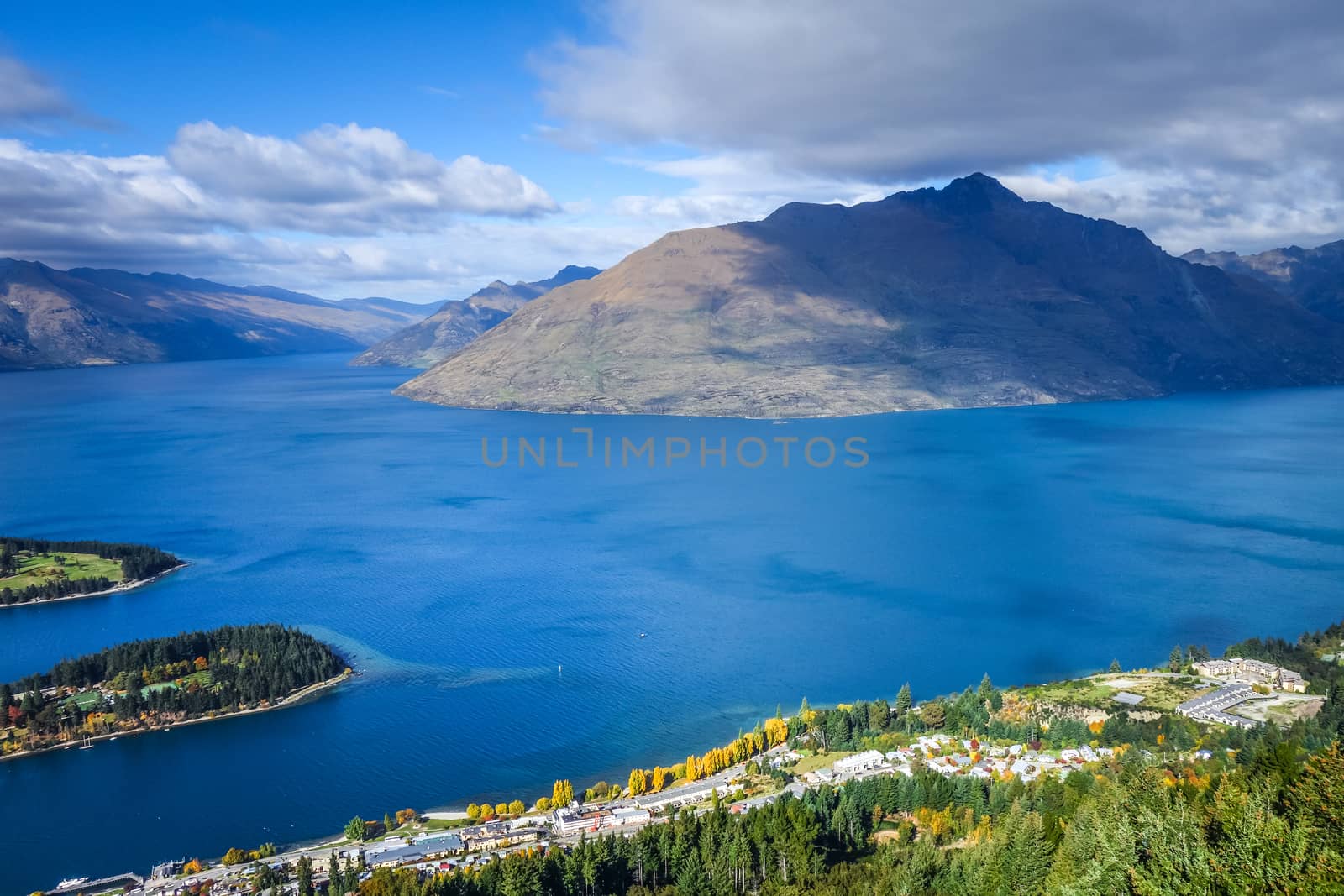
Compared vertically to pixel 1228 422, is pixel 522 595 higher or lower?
lower

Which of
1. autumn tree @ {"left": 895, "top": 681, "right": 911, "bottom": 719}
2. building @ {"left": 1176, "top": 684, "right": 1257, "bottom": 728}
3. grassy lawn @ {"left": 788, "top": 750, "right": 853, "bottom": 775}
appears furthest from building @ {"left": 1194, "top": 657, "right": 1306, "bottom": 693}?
grassy lawn @ {"left": 788, "top": 750, "right": 853, "bottom": 775}

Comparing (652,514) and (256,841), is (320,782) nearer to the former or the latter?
(256,841)

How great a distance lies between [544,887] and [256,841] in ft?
38.2

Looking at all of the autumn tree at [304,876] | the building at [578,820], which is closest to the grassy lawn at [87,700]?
the autumn tree at [304,876]

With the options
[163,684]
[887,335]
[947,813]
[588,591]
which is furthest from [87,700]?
[887,335]

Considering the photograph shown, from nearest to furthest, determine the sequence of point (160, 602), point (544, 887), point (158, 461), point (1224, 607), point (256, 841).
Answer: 1. point (544, 887)
2. point (256, 841)
3. point (1224, 607)
4. point (160, 602)
5. point (158, 461)

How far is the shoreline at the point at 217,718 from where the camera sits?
1359 inches

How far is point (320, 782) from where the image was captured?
Result: 1260 inches

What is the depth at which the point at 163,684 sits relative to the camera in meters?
39.9

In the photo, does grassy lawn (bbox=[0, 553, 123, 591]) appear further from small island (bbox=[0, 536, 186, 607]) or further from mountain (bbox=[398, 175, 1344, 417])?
mountain (bbox=[398, 175, 1344, 417])

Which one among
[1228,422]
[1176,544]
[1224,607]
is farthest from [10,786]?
[1228,422]

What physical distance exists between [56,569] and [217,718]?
1090 inches

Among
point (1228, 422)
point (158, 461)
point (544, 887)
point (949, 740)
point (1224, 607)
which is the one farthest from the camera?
point (1228, 422)

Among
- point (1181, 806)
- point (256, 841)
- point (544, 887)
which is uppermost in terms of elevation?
point (1181, 806)
